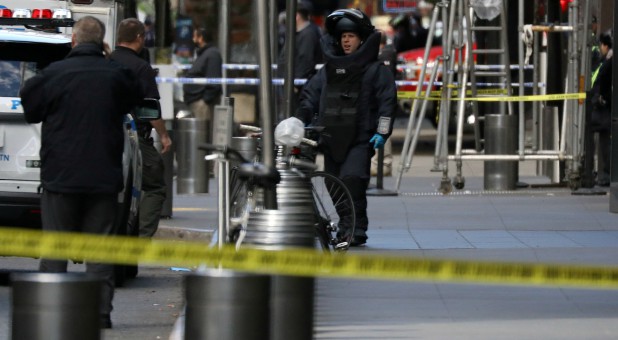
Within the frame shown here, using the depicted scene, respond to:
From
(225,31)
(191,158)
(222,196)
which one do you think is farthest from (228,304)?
(225,31)

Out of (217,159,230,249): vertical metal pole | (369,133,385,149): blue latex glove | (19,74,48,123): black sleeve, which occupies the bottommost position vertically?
(217,159,230,249): vertical metal pole

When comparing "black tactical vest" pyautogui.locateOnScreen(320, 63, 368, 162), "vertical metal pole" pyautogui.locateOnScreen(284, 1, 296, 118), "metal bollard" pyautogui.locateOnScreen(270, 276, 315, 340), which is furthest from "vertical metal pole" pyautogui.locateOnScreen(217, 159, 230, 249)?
"black tactical vest" pyautogui.locateOnScreen(320, 63, 368, 162)

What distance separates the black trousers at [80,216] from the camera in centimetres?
857

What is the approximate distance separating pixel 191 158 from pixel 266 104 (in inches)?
326

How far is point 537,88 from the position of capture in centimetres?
1811

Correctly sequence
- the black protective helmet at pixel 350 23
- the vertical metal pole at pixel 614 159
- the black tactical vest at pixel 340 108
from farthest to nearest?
the vertical metal pole at pixel 614 159
the black protective helmet at pixel 350 23
the black tactical vest at pixel 340 108

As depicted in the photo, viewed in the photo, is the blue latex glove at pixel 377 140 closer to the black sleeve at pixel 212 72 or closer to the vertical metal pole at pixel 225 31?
the black sleeve at pixel 212 72

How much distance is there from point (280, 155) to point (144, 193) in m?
2.32

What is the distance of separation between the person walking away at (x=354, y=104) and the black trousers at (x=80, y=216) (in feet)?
11.9

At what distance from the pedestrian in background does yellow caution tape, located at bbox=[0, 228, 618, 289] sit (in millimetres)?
4915

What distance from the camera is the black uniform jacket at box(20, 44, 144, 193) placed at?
847cm

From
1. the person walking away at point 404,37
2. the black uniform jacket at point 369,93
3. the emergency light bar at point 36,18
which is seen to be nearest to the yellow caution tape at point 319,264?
the emergency light bar at point 36,18

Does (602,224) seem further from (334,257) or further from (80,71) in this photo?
(334,257)

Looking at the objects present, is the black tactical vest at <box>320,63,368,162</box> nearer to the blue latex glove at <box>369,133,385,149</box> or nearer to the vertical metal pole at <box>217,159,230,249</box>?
the blue latex glove at <box>369,133,385,149</box>
